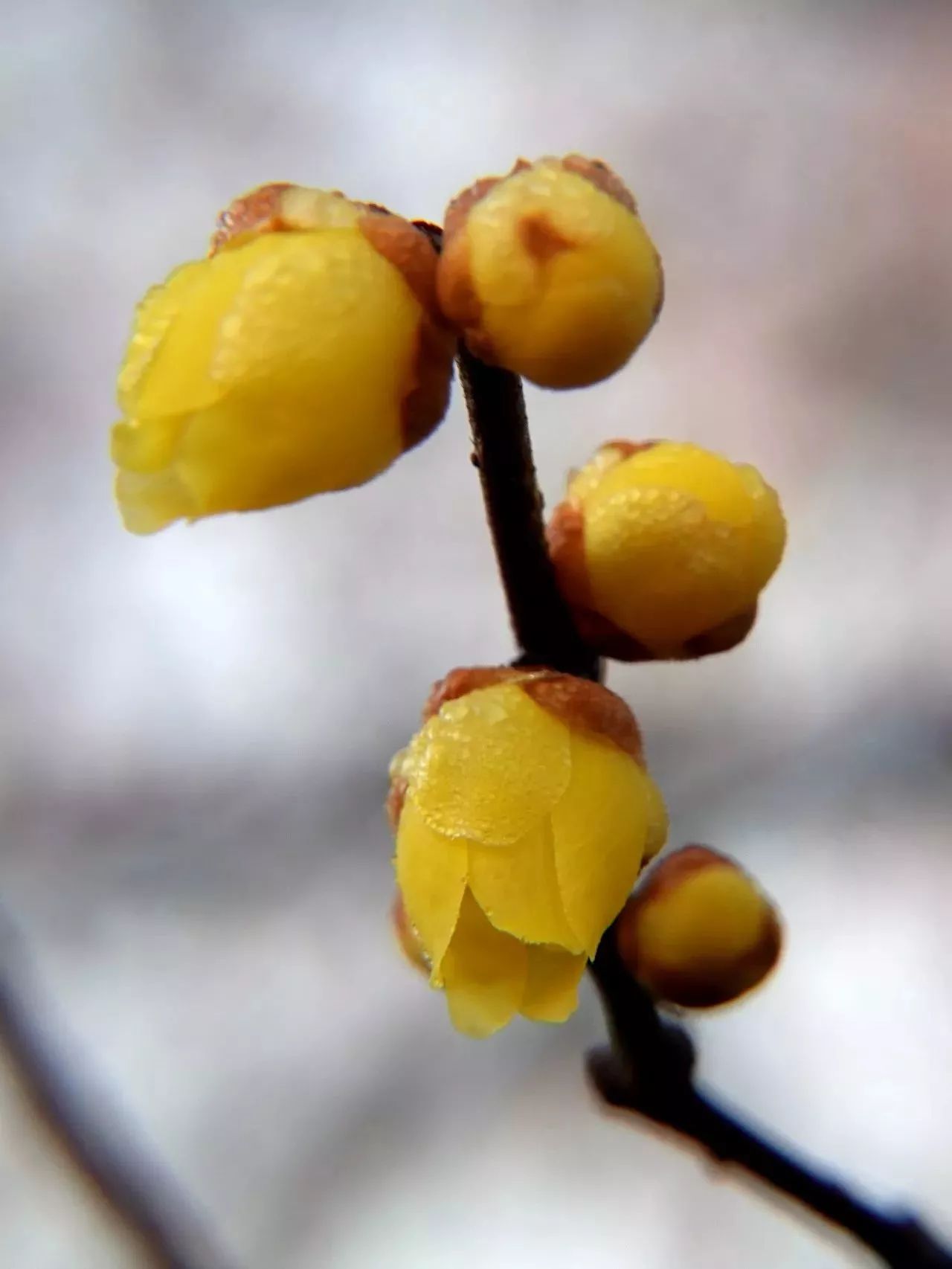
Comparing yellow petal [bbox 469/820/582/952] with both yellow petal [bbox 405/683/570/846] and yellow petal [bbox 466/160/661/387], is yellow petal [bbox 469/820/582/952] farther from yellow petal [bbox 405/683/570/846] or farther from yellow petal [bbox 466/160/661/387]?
yellow petal [bbox 466/160/661/387]

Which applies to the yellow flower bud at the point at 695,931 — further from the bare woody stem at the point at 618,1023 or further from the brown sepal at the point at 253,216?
the brown sepal at the point at 253,216

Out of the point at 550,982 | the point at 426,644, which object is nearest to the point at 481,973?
the point at 550,982

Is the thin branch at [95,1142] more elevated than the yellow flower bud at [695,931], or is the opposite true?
the yellow flower bud at [695,931]

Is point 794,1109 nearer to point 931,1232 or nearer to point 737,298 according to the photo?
point 931,1232

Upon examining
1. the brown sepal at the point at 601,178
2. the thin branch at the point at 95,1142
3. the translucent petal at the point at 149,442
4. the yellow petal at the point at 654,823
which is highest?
the brown sepal at the point at 601,178

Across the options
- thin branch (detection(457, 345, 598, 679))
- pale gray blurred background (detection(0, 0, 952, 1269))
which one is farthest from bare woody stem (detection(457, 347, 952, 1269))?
pale gray blurred background (detection(0, 0, 952, 1269))

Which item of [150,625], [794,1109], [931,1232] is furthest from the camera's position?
[150,625]

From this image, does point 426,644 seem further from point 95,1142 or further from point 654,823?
point 654,823

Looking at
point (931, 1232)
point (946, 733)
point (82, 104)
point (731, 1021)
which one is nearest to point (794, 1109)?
point (731, 1021)

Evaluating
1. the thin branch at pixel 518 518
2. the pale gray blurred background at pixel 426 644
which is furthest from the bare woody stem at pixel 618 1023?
the pale gray blurred background at pixel 426 644
